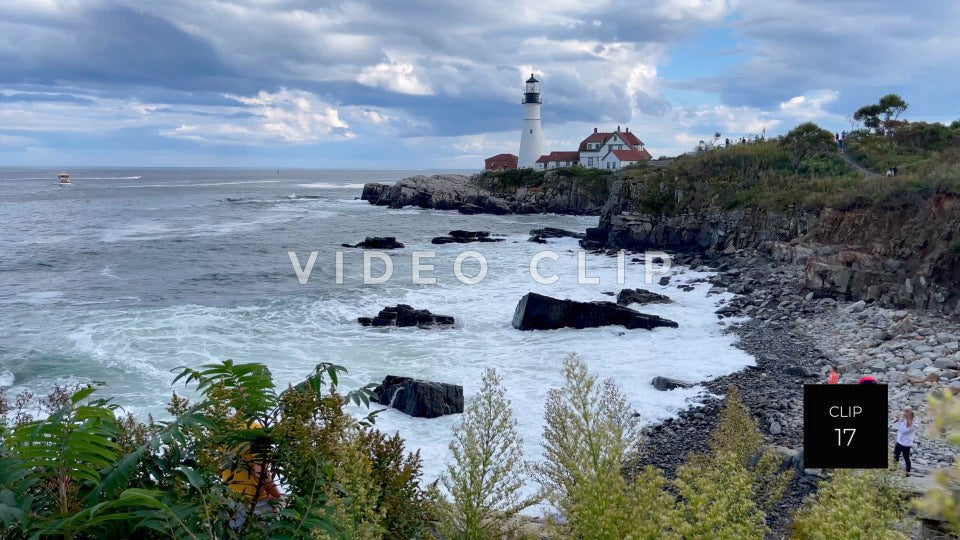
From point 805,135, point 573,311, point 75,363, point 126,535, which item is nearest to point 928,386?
point 573,311

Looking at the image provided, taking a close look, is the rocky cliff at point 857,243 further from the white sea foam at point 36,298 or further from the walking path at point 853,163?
the white sea foam at point 36,298

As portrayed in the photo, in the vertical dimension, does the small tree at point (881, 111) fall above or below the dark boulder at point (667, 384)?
above

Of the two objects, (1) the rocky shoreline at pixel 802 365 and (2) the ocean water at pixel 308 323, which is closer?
(1) the rocky shoreline at pixel 802 365

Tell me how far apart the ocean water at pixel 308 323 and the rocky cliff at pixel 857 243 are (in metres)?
5.18

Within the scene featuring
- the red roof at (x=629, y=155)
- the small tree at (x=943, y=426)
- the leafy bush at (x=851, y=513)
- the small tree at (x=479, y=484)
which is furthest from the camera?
the red roof at (x=629, y=155)

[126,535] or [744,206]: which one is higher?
[744,206]

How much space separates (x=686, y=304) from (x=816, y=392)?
2718cm

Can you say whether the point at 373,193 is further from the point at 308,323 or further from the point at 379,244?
the point at 308,323

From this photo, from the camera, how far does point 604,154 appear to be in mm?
91875

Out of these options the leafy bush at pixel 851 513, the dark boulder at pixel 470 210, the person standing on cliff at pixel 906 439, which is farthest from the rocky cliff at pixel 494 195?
the leafy bush at pixel 851 513

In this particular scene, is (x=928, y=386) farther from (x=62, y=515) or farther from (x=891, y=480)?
(x=62, y=515)

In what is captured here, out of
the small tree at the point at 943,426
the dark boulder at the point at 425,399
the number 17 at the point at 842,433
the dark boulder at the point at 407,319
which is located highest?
the small tree at the point at 943,426

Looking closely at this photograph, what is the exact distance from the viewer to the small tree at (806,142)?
4912 centimetres

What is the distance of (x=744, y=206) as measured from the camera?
140 feet
